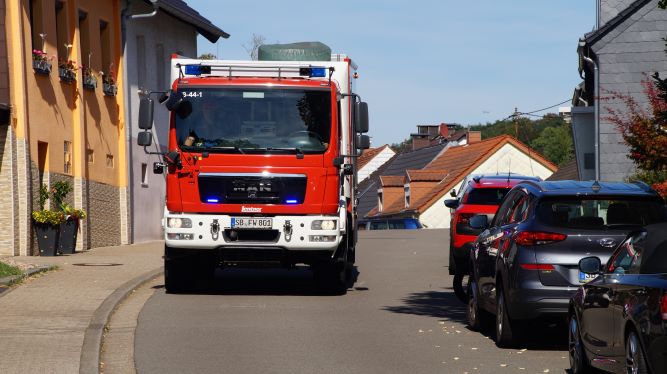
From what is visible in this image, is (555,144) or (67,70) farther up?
(67,70)

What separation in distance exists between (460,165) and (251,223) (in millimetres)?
64005

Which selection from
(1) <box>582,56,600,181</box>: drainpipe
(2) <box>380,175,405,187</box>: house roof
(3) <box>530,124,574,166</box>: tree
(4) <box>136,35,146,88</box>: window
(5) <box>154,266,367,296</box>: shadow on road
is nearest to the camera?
(5) <box>154,266,367,296</box>: shadow on road

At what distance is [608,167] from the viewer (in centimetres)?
3647

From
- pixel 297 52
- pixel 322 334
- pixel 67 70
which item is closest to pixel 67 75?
pixel 67 70

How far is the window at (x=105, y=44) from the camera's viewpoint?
1319 inches

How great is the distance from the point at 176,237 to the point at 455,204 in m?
7.13

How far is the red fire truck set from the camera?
17141mm

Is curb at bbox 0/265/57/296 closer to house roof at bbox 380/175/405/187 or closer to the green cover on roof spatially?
the green cover on roof

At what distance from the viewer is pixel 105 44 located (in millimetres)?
33844

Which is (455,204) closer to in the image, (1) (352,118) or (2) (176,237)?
(1) (352,118)

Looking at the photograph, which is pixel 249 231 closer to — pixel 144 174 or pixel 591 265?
pixel 591 265

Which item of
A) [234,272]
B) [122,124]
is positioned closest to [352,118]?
[234,272]

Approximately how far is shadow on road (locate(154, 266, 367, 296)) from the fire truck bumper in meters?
1.25

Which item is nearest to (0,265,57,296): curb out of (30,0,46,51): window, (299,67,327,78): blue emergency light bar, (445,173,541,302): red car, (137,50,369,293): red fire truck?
(137,50,369,293): red fire truck
